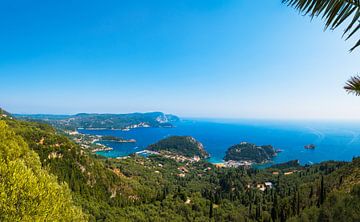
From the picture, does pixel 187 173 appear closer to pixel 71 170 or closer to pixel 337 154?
pixel 71 170

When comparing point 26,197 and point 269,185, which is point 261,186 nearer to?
point 269,185

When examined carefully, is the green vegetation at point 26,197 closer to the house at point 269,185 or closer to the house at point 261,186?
the house at point 269,185

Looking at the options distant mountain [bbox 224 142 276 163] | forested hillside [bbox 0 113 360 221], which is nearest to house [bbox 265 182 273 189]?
forested hillside [bbox 0 113 360 221]

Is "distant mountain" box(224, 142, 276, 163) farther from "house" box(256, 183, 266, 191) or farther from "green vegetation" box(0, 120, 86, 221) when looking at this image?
"green vegetation" box(0, 120, 86, 221)

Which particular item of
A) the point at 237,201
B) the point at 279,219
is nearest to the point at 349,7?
the point at 279,219

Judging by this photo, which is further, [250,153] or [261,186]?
[250,153]

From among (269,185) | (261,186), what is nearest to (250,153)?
(261,186)
